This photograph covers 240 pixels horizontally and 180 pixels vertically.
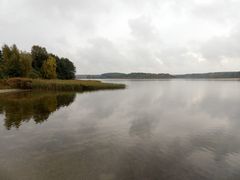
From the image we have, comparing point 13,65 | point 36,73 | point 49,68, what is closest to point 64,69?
point 49,68

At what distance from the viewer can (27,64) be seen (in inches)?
→ 2862

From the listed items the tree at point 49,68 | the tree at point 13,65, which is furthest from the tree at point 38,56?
the tree at point 13,65

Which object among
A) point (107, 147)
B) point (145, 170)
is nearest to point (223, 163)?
point (145, 170)

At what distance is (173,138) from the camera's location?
13695mm

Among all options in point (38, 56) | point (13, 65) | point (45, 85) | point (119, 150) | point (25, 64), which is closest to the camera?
point (119, 150)

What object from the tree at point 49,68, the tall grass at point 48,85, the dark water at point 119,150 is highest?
the tree at point 49,68

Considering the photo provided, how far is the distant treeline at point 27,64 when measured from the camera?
235 feet

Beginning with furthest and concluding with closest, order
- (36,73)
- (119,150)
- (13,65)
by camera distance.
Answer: (36,73), (13,65), (119,150)

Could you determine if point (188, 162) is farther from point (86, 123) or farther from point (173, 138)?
point (86, 123)

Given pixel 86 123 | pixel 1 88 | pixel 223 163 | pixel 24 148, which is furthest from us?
pixel 1 88

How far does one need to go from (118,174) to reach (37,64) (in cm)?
8847

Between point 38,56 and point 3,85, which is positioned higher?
point 38,56

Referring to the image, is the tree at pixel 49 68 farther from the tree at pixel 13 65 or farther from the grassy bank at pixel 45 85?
the grassy bank at pixel 45 85

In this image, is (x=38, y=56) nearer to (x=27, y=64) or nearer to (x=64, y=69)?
(x=64, y=69)
